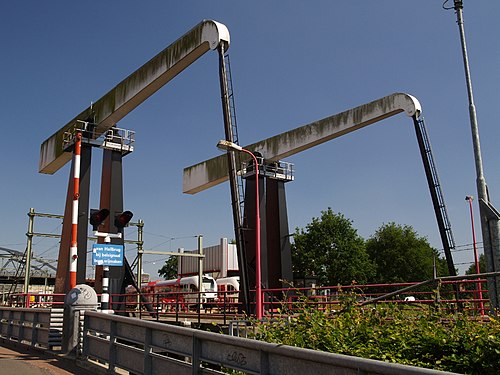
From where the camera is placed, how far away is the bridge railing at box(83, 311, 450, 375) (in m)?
3.92

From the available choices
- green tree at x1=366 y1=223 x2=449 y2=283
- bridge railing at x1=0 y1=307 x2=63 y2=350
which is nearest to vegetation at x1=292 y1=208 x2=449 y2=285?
green tree at x1=366 y1=223 x2=449 y2=283

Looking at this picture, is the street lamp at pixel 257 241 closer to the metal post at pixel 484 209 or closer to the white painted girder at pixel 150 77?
the white painted girder at pixel 150 77

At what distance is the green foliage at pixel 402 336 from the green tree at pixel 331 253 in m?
42.1

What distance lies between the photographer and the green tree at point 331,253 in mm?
48438

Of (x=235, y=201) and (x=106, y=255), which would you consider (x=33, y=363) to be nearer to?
(x=106, y=255)

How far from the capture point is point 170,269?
92.6 meters

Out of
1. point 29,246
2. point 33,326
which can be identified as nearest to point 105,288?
point 33,326

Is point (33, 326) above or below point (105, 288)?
below

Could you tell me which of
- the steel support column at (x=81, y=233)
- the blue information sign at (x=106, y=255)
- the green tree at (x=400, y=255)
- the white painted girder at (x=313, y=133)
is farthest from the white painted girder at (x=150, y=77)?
the green tree at (x=400, y=255)

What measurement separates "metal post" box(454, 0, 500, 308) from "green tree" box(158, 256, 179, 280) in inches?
3277

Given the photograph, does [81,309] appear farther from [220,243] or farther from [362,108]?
[220,243]

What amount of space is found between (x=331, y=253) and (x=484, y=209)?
40.1 meters

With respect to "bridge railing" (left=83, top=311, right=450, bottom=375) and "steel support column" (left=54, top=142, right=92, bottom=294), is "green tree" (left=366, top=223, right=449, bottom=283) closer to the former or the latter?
"steel support column" (left=54, top=142, right=92, bottom=294)

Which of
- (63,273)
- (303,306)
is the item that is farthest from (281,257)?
(303,306)
